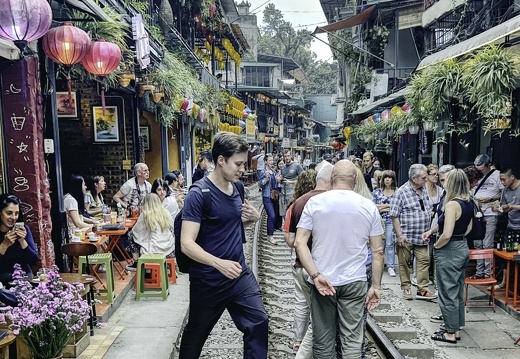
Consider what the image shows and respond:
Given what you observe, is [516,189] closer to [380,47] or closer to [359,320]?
[359,320]

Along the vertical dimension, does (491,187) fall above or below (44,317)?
above

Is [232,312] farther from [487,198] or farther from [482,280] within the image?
[487,198]

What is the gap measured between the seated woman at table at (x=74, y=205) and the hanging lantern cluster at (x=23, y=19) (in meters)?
3.14

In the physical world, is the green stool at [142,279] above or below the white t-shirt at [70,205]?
below

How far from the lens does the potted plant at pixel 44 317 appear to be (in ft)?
12.4

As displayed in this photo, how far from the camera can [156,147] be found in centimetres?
1473

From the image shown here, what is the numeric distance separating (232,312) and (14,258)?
2521 mm

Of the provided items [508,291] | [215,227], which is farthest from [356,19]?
[215,227]

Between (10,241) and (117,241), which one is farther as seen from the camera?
(117,241)

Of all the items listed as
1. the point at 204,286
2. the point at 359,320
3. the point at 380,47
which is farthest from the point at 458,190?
the point at 380,47

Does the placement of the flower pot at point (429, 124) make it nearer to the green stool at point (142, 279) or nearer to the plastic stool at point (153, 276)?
the green stool at point (142, 279)

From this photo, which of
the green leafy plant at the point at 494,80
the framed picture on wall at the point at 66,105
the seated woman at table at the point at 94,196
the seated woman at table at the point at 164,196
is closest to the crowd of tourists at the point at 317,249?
the green leafy plant at the point at 494,80

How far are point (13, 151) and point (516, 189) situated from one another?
7140 mm

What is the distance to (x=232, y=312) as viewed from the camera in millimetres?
3803
